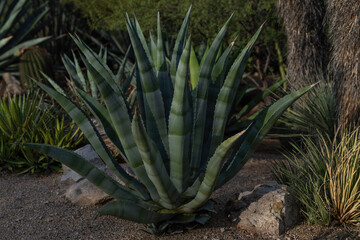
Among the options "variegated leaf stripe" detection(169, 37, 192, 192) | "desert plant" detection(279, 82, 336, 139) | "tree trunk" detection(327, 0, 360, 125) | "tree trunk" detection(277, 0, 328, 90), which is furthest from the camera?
"tree trunk" detection(277, 0, 328, 90)

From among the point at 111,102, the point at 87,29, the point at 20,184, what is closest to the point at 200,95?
the point at 111,102

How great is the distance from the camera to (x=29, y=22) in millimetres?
12875

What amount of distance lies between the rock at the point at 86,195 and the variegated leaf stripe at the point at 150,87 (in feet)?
4.95

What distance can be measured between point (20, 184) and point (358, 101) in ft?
14.8

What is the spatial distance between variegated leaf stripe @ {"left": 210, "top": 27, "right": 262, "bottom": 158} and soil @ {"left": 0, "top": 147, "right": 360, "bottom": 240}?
0.76 m

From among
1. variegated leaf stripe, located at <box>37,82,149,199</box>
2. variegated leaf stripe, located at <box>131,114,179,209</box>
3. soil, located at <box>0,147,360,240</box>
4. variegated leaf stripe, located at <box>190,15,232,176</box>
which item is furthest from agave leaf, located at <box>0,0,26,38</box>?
variegated leaf stripe, located at <box>131,114,179,209</box>

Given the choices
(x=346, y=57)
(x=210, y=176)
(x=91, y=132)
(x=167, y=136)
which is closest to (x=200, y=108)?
(x=167, y=136)

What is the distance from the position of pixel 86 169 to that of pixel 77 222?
1.15 metres

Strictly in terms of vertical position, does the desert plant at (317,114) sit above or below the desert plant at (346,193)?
below

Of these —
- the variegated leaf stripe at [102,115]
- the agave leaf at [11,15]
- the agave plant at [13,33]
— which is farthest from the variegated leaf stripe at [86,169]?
the agave leaf at [11,15]

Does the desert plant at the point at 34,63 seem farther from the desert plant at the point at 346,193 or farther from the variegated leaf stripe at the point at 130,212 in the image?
the desert plant at the point at 346,193

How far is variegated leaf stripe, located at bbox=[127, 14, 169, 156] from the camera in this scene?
3326mm

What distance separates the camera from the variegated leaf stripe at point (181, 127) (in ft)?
10.2

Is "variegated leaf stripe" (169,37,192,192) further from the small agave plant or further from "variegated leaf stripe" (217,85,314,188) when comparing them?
"variegated leaf stripe" (217,85,314,188)
